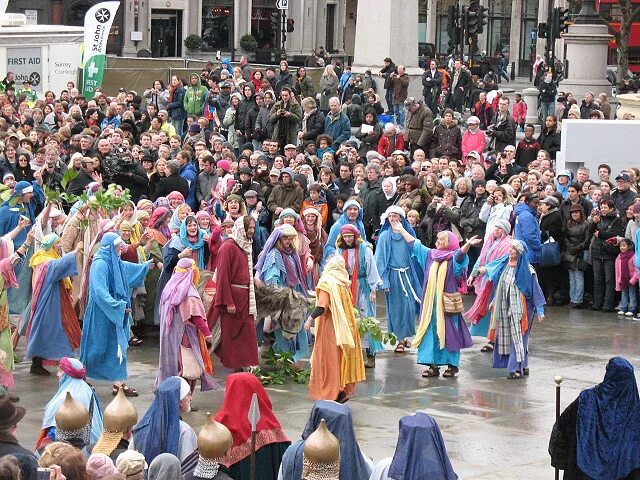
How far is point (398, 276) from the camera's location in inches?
683

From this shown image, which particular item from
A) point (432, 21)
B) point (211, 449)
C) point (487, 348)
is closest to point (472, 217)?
point (487, 348)

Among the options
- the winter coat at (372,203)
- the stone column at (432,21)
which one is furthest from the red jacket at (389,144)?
the stone column at (432,21)

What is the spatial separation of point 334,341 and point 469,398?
1.64 meters

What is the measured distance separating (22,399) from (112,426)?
214 inches

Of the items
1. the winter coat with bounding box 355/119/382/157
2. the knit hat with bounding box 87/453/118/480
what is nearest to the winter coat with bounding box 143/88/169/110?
the winter coat with bounding box 355/119/382/157

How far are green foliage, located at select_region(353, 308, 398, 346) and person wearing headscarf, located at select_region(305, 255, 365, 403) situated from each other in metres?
0.30

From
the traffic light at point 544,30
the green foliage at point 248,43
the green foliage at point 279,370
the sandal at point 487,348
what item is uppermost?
the traffic light at point 544,30

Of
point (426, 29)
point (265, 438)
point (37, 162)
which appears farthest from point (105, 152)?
point (426, 29)

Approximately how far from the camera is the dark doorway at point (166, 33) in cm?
7100

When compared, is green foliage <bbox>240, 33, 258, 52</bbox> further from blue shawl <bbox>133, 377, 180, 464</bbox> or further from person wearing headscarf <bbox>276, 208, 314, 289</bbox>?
blue shawl <bbox>133, 377, 180, 464</bbox>

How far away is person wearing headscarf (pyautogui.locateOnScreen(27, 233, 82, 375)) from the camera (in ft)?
51.5

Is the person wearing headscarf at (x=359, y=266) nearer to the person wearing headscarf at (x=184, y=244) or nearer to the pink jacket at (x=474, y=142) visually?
the person wearing headscarf at (x=184, y=244)

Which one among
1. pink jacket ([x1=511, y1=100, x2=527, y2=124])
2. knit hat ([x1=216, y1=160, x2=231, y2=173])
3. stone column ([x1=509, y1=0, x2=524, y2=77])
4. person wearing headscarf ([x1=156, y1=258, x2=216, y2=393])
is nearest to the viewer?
person wearing headscarf ([x1=156, y1=258, x2=216, y2=393])

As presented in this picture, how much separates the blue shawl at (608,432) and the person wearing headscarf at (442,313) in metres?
5.50
